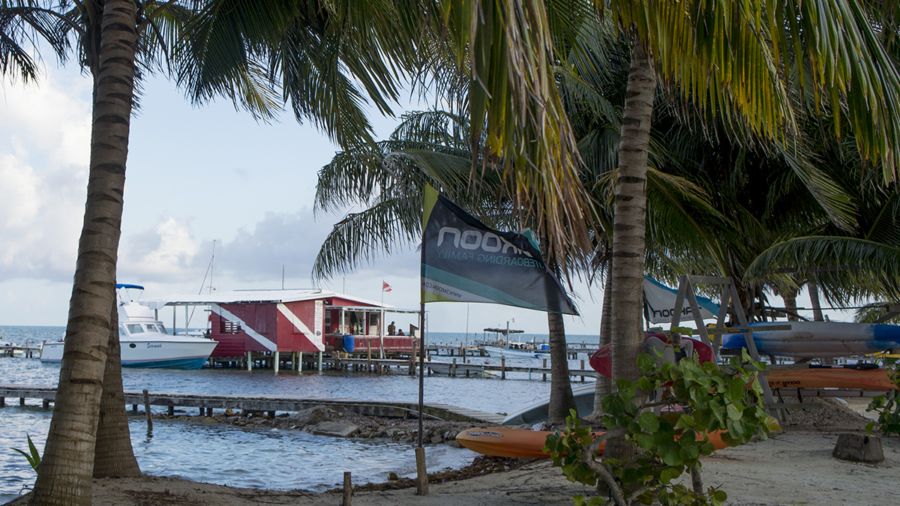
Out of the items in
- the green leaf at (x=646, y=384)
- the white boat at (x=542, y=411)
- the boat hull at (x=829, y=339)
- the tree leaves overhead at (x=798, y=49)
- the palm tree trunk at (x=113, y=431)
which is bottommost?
the white boat at (x=542, y=411)

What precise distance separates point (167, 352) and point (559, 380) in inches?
1280

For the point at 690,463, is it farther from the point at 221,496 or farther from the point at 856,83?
the point at 221,496

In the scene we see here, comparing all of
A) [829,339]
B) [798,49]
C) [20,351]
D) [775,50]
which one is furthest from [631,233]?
[20,351]

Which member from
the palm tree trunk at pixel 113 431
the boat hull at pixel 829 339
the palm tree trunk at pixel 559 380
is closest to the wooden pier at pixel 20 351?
the palm tree trunk at pixel 559 380

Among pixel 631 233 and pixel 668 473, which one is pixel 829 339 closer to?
pixel 631 233

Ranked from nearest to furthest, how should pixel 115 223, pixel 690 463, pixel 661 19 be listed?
1. pixel 661 19
2. pixel 690 463
3. pixel 115 223

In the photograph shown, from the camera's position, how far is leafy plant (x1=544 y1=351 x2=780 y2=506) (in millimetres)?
3777

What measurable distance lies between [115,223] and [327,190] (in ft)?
33.1

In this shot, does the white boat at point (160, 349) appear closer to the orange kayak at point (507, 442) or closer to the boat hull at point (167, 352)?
the boat hull at point (167, 352)

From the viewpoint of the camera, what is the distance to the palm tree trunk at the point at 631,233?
471 centimetres

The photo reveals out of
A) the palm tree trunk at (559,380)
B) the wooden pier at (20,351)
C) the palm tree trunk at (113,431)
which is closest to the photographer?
the palm tree trunk at (113,431)

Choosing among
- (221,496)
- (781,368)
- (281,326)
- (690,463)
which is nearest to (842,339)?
(781,368)

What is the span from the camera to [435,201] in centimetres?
580

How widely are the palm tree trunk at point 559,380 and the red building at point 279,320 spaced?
26237 mm
